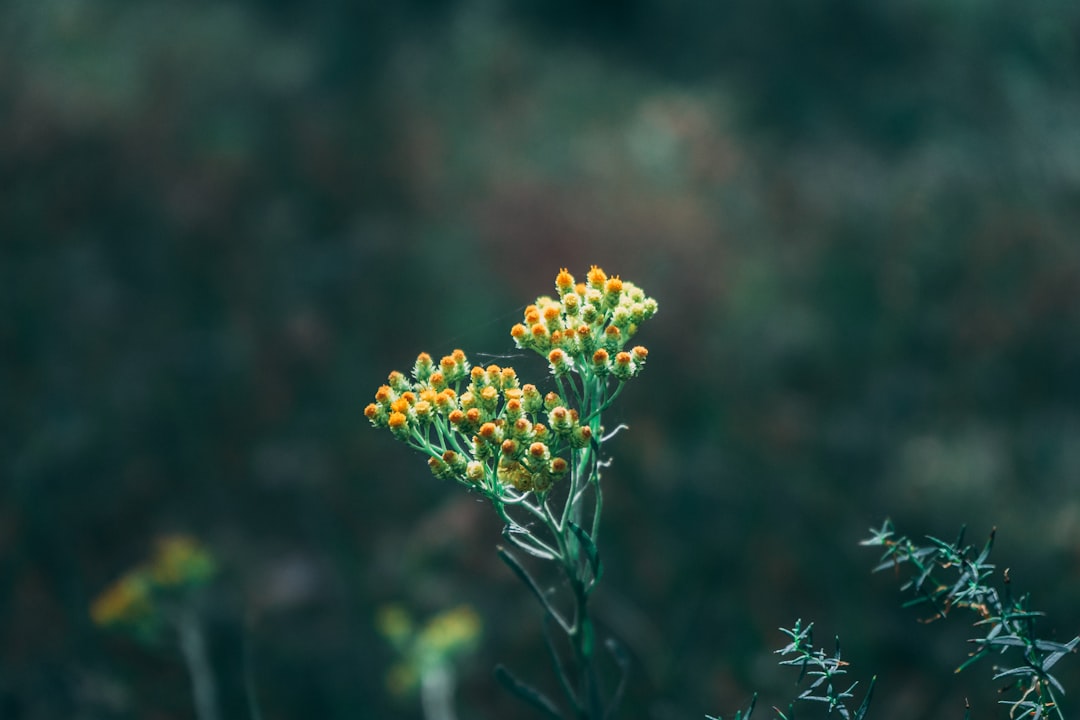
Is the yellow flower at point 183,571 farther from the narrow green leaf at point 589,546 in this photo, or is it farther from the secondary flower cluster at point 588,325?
the narrow green leaf at point 589,546

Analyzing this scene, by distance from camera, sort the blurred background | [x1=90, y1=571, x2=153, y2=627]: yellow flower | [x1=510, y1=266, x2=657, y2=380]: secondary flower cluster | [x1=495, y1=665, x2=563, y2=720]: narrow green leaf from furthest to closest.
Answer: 1. the blurred background
2. [x1=90, y1=571, x2=153, y2=627]: yellow flower
3. [x1=510, y1=266, x2=657, y2=380]: secondary flower cluster
4. [x1=495, y1=665, x2=563, y2=720]: narrow green leaf

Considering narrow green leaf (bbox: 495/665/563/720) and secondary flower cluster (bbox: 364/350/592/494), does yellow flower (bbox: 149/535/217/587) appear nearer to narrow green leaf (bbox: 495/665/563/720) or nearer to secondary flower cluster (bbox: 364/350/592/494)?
secondary flower cluster (bbox: 364/350/592/494)

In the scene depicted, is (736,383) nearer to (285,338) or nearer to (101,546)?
(285,338)

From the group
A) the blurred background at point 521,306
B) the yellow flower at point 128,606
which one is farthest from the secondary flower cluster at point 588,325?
the blurred background at point 521,306

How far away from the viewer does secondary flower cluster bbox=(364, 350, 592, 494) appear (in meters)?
1.67

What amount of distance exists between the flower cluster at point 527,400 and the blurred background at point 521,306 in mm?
2544

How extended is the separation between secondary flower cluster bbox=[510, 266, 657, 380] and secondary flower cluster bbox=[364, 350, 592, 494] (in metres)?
0.11

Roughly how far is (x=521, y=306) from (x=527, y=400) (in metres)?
4.01

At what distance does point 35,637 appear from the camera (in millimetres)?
4355

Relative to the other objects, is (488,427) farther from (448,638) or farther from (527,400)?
(448,638)

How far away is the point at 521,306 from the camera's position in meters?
5.75

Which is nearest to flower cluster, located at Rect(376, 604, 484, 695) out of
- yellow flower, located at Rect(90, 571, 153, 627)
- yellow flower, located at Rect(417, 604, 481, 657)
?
yellow flower, located at Rect(417, 604, 481, 657)

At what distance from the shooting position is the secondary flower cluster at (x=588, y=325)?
1.79 metres

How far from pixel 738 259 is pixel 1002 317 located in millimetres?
1879
